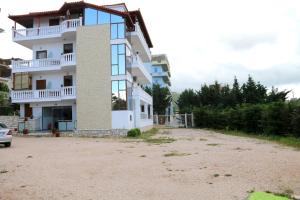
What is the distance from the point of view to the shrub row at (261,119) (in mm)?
21503

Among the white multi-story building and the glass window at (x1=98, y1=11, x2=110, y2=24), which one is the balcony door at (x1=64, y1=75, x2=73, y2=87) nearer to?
the white multi-story building

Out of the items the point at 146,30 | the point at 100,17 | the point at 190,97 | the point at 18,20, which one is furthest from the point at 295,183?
the point at 190,97

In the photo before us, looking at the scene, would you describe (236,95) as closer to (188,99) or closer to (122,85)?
(188,99)

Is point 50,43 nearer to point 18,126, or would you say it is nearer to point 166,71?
point 18,126

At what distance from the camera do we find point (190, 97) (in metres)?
57.4

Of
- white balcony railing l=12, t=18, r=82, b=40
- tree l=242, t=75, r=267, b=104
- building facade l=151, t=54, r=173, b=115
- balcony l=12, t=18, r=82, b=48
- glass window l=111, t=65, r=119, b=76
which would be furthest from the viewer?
building facade l=151, t=54, r=173, b=115

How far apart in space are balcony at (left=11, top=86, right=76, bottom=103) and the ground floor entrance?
6.55ft

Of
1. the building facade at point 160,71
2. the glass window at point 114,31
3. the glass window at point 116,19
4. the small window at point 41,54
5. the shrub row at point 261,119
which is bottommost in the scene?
the shrub row at point 261,119

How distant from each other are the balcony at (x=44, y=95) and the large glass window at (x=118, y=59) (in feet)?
12.6

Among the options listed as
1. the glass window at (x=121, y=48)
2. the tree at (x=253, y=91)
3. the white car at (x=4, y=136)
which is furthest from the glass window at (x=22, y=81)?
the tree at (x=253, y=91)

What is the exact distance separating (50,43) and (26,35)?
6.95 ft

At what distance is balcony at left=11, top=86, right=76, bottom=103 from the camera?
1139 inches

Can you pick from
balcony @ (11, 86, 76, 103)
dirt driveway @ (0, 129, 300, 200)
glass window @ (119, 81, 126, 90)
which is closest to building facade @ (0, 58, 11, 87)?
balcony @ (11, 86, 76, 103)

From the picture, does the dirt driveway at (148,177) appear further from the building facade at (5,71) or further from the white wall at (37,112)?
the building facade at (5,71)
